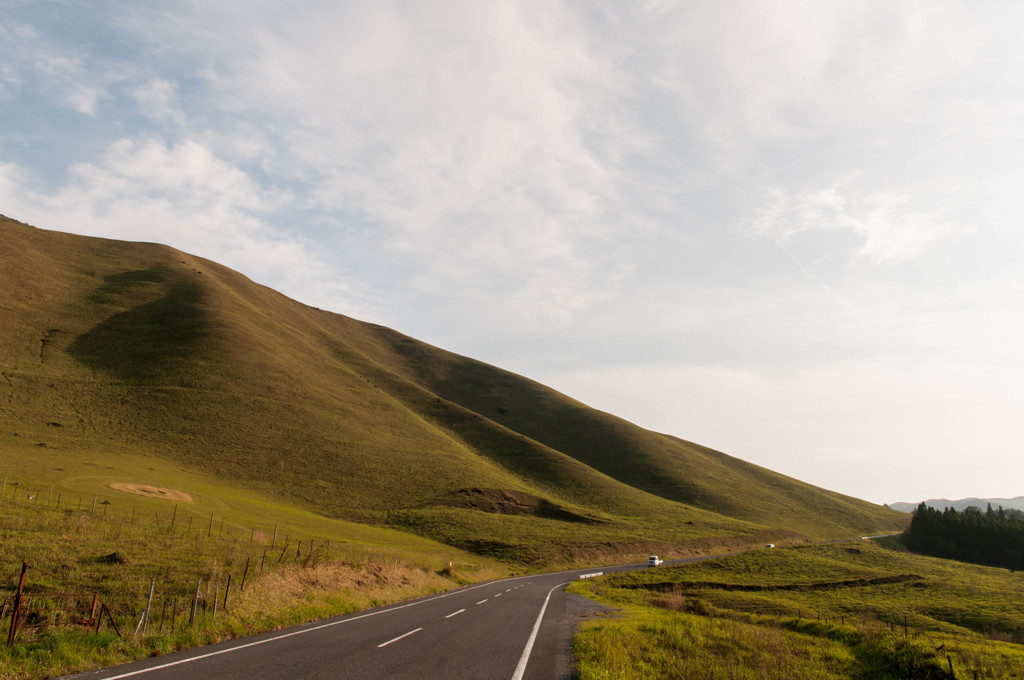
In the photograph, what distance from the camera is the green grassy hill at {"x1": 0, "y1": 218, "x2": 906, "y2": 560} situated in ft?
237

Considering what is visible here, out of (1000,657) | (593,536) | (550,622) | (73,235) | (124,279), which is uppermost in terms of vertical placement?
(73,235)

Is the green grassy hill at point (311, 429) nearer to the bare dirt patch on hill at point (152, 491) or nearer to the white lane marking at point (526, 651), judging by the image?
the bare dirt patch on hill at point (152, 491)

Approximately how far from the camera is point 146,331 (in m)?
106

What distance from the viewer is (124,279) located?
425 feet

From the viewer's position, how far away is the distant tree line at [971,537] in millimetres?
87881

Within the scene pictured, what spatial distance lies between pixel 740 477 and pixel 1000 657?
437 ft

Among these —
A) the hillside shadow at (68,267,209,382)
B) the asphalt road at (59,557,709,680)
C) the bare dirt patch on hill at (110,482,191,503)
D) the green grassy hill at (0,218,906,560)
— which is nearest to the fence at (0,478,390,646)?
the asphalt road at (59,557,709,680)

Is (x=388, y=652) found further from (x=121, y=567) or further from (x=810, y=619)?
(x=810, y=619)

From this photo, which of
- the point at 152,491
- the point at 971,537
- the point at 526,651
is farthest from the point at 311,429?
the point at 971,537

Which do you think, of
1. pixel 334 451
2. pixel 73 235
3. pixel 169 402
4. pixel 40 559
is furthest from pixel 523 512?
pixel 73 235

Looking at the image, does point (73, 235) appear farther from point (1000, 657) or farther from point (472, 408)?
point (1000, 657)

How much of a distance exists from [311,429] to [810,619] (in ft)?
261

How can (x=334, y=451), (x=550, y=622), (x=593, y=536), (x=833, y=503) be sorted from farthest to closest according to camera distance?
(x=833, y=503) < (x=334, y=451) < (x=593, y=536) < (x=550, y=622)

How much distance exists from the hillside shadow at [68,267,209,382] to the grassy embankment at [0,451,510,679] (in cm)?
3846
